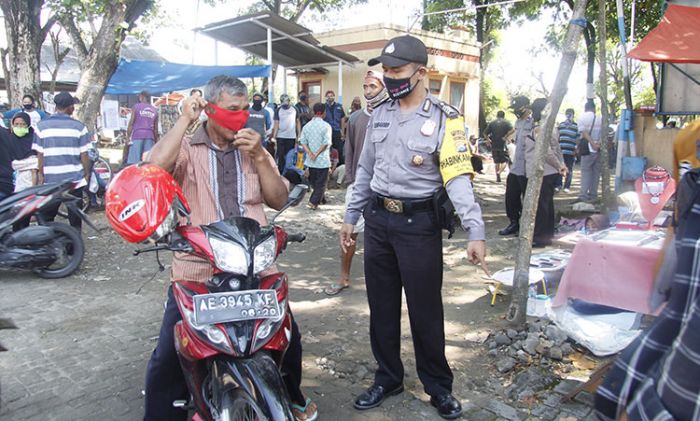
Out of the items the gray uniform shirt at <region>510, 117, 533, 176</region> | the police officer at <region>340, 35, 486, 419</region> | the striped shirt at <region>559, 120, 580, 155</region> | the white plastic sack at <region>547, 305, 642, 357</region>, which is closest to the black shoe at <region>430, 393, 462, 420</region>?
the police officer at <region>340, 35, 486, 419</region>

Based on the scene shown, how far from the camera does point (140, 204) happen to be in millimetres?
2223

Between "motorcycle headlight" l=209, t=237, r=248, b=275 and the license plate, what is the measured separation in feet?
0.32

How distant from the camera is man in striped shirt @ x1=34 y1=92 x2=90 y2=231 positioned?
617cm

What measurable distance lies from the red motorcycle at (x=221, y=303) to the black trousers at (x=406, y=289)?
0.84 meters

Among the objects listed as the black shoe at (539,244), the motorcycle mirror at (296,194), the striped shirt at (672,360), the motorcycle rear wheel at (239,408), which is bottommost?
the black shoe at (539,244)

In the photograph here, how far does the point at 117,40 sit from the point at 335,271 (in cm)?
557

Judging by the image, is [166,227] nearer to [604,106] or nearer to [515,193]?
[515,193]

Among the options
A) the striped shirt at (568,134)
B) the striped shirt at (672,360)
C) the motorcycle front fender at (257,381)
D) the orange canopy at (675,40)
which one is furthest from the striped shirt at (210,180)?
the striped shirt at (568,134)

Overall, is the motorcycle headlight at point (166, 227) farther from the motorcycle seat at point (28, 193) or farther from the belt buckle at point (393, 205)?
the motorcycle seat at point (28, 193)

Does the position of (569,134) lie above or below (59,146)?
above

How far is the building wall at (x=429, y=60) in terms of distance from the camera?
1580 centimetres

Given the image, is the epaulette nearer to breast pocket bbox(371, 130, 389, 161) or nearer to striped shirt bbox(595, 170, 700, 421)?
breast pocket bbox(371, 130, 389, 161)

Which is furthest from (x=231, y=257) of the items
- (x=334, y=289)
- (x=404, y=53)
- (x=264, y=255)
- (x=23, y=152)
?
(x=23, y=152)

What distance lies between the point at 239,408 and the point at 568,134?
34.9 feet
